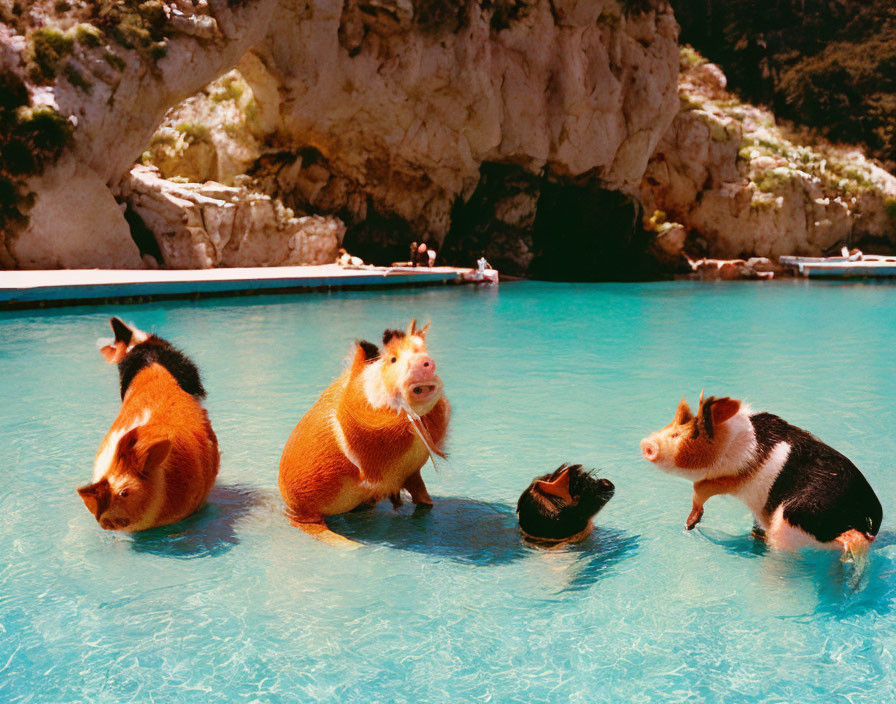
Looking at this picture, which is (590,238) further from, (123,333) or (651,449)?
(651,449)

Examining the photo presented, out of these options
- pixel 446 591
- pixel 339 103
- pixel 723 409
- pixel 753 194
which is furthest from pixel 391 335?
pixel 753 194

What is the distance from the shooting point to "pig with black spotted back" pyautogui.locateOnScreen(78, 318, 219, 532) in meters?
3.03

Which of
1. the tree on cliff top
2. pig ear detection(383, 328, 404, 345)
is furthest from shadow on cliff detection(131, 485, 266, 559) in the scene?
the tree on cliff top

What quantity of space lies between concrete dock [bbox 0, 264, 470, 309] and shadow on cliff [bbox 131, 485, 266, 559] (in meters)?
10.0

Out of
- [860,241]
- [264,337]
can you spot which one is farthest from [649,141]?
[264,337]

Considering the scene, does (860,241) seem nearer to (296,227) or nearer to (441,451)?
(296,227)

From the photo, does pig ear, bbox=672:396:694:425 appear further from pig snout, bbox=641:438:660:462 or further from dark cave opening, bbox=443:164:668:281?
dark cave opening, bbox=443:164:668:281

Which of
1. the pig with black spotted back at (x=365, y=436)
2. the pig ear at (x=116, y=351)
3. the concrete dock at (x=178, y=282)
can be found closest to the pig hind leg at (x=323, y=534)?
the pig with black spotted back at (x=365, y=436)

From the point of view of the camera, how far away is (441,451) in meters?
3.16

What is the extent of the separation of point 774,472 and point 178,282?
42.5 feet

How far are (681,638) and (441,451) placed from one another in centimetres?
111

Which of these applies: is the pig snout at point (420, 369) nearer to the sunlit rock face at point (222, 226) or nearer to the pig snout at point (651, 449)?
the pig snout at point (651, 449)

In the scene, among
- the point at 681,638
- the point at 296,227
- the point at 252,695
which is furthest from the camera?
the point at 296,227

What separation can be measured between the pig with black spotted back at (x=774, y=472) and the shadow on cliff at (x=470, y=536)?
578mm
